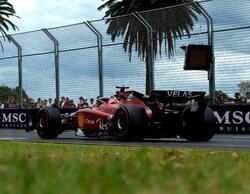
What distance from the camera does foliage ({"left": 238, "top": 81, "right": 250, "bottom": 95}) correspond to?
18.9m

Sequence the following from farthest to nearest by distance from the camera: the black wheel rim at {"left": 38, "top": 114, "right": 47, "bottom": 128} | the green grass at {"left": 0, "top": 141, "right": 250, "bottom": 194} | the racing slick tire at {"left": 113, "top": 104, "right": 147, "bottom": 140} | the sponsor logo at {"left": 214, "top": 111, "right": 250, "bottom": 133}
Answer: the sponsor logo at {"left": 214, "top": 111, "right": 250, "bottom": 133} → the black wheel rim at {"left": 38, "top": 114, "right": 47, "bottom": 128} → the racing slick tire at {"left": 113, "top": 104, "right": 147, "bottom": 140} → the green grass at {"left": 0, "top": 141, "right": 250, "bottom": 194}

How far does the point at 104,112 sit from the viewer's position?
16047mm

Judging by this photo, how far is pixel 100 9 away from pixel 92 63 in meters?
22.1

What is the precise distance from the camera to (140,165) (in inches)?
194

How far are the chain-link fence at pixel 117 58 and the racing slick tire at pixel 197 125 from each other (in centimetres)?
444

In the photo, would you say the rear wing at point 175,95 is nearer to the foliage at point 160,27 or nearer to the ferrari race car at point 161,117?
the ferrari race car at point 161,117

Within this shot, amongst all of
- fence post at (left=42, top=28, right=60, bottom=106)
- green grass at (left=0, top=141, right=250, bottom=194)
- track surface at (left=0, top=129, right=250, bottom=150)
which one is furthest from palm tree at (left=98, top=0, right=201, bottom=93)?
green grass at (left=0, top=141, right=250, bottom=194)

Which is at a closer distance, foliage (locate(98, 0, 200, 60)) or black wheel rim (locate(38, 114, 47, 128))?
black wheel rim (locate(38, 114, 47, 128))

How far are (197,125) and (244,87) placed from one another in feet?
16.0

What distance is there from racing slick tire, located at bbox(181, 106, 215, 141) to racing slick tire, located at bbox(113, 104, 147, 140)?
89 cm

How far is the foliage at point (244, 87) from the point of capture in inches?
743

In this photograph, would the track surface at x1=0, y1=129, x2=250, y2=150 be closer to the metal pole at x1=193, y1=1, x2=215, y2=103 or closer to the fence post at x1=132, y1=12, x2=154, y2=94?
the metal pole at x1=193, y1=1, x2=215, y2=103

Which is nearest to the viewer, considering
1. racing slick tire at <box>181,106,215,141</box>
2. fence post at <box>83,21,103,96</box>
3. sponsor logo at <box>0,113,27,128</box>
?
racing slick tire at <box>181,106,215,141</box>

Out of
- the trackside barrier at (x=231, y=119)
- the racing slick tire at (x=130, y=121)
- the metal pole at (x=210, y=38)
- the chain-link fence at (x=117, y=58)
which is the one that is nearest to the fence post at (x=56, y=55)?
the chain-link fence at (x=117, y=58)
